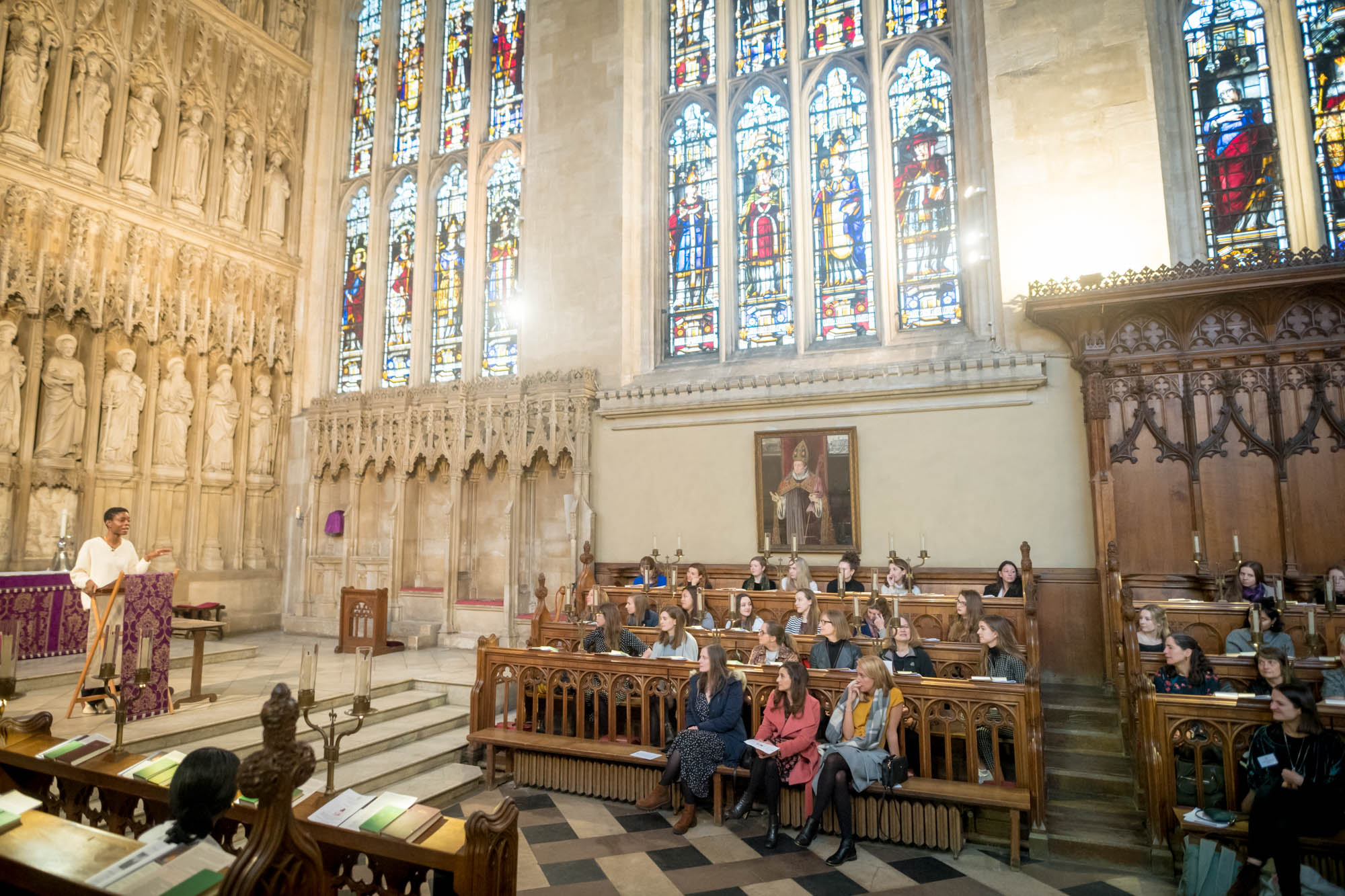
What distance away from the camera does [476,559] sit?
11.5 meters

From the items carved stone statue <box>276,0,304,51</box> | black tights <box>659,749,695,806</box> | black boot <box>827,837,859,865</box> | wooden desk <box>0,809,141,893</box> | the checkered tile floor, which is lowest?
the checkered tile floor

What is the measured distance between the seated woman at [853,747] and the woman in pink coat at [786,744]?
0.33 ft

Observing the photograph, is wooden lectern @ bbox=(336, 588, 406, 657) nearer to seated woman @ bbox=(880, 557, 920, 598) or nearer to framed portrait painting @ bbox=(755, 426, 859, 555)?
framed portrait painting @ bbox=(755, 426, 859, 555)

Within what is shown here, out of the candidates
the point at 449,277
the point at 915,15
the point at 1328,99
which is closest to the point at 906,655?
the point at 1328,99

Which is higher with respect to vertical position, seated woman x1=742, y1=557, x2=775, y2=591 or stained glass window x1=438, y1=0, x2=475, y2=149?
stained glass window x1=438, y1=0, x2=475, y2=149

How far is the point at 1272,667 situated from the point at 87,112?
552 inches

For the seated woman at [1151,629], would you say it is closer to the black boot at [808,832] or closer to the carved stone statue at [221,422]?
the black boot at [808,832]

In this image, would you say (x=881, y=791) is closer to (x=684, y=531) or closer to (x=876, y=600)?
(x=876, y=600)

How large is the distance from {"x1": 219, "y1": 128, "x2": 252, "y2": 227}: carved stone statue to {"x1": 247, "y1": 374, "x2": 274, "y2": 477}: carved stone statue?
8.38 ft

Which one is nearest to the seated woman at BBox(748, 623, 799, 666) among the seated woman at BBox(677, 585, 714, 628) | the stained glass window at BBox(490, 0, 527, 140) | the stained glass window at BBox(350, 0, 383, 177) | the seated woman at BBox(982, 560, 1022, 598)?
the seated woman at BBox(677, 585, 714, 628)

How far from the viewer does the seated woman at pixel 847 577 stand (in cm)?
760

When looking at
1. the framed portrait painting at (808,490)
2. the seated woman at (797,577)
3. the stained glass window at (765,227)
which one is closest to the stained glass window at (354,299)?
the stained glass window at (765,227)

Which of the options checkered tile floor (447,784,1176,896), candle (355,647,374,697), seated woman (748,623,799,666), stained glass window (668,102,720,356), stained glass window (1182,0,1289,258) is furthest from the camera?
stained glass window (668,102,720,356)

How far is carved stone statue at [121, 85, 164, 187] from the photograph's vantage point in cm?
1070
